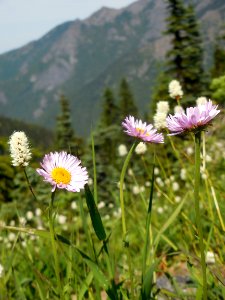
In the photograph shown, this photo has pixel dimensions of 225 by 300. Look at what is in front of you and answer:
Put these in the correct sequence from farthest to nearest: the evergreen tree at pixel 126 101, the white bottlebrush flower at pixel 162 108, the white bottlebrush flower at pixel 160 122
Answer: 1. the evergreen tree at pixel 126 101
2. the white bottlebrush flower at pixel 162 108
3. the white bottlebrush flower at pixel 160 122

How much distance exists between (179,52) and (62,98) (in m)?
29.0

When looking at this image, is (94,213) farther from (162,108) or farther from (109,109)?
(109,109)

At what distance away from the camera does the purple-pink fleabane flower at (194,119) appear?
144 centimetres

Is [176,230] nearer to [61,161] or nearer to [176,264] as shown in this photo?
[176,264]

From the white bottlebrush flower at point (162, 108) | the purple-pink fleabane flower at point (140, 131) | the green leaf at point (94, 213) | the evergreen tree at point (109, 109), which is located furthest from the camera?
the evergreen tree at point (109, 109)

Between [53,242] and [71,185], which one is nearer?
[53,242]

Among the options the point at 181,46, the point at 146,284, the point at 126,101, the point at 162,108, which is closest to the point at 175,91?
the point at 162,108

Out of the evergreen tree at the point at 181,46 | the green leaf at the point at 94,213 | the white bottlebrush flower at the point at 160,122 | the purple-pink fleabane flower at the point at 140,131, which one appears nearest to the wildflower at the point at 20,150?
the green leaf at the point at 94,213

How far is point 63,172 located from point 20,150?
0.16 m

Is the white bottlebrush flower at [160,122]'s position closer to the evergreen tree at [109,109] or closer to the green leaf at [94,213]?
the green leaf at [94,213]

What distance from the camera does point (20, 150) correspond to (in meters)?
1.51

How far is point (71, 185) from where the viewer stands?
59.6 inches

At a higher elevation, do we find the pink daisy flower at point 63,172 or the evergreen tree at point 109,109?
the evergreen tree at point 109,109

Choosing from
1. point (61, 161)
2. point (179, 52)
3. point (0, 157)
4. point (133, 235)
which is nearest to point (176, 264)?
point (133, 235)
